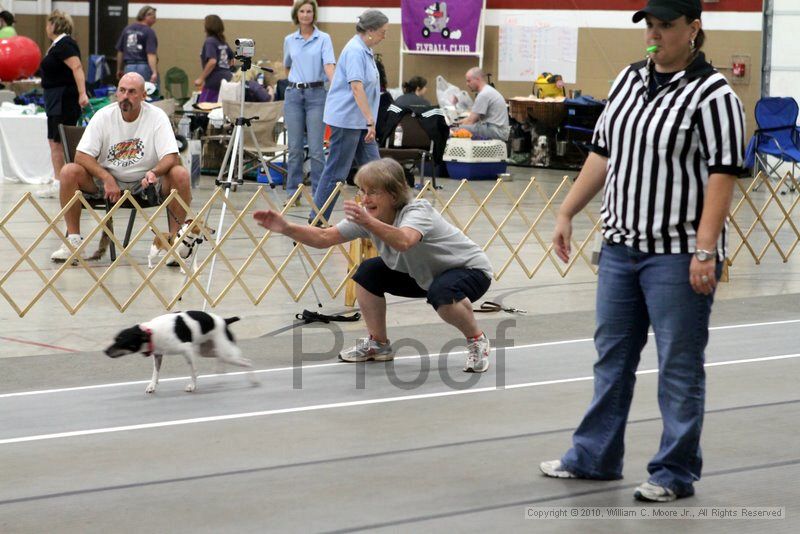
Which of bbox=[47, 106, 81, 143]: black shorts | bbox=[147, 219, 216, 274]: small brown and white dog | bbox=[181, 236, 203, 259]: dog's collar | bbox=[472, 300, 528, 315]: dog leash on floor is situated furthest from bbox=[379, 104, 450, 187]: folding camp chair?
bbox=[472, 300, 528, 315]: dog leash on floor

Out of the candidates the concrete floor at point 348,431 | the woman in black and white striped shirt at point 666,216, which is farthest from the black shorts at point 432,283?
the woman in black and white striped shirt at point 666,216

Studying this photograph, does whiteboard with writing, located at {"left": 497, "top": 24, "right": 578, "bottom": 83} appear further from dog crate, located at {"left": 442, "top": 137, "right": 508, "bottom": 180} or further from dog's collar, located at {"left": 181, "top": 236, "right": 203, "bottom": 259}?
dog's collar, located at {"left": 181, "top": 236, "right": 203, "bottom": 259}

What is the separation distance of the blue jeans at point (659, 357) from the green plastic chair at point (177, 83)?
594 inches

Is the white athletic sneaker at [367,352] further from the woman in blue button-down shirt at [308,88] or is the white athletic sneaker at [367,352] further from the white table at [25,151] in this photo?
the white table at [25,151]

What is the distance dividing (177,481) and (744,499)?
4.91 feet

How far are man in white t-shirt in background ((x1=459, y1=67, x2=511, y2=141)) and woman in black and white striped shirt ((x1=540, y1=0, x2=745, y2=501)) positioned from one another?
29.7 ft

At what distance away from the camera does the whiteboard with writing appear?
1450 centimetres

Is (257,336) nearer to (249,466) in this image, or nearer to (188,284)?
(188,284)

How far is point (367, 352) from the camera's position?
4770 millimetres

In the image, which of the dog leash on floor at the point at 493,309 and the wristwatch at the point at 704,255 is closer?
the wristwatch at the point at 704,255

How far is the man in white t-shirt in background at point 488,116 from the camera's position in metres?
12.0

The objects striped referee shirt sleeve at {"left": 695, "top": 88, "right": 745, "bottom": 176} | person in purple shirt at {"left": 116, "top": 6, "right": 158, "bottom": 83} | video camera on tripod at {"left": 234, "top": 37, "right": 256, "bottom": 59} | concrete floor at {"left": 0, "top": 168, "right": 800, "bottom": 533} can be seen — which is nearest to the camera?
striped referee shirt sleeve at {"left": 695, "top": 88, "right": 745, "bottom": 176}

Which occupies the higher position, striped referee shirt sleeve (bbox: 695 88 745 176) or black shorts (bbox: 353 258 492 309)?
striped referee shirt sleeve (bbox: 695 88 745 176)

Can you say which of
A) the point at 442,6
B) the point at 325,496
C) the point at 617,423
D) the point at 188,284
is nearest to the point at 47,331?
the point at 188,284
